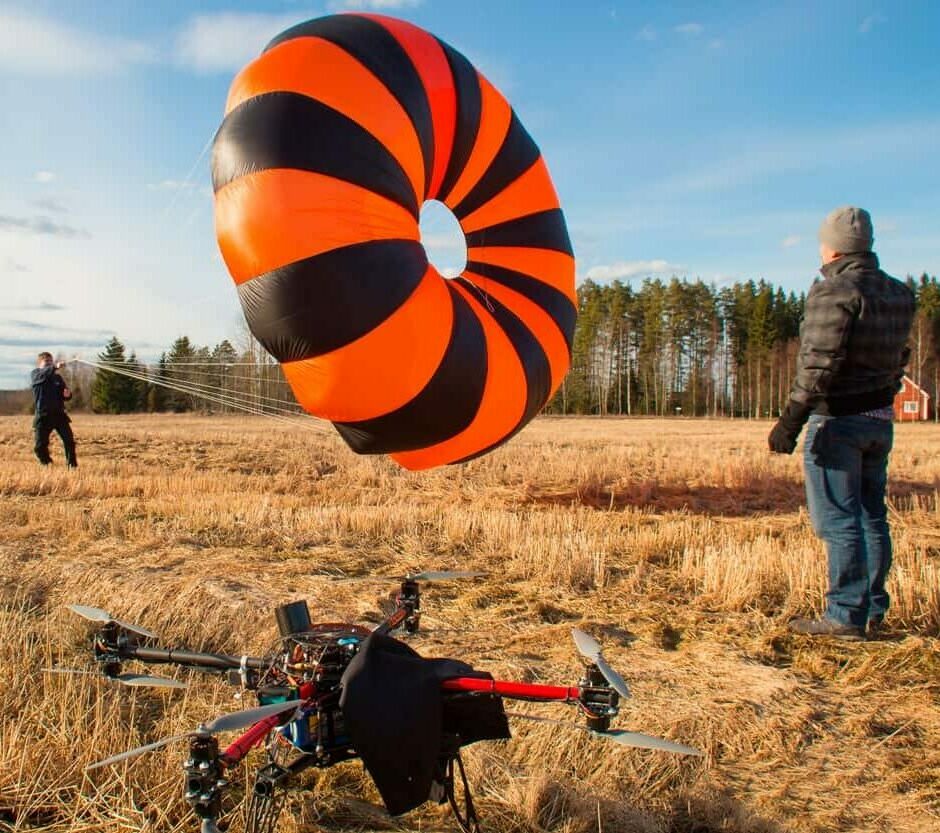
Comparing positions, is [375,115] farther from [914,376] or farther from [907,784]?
[914,376]

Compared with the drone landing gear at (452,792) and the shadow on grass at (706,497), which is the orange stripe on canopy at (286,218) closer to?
the drone landing gear at (452,792)

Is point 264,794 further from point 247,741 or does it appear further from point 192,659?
point 192,659

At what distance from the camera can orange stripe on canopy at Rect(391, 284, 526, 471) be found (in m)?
4.36

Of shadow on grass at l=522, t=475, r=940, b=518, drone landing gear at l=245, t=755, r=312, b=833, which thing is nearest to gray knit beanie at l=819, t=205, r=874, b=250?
drone landing gear at l=245, t=755, r=312, b=833

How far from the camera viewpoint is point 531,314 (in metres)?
4.74

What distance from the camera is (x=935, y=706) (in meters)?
3.07

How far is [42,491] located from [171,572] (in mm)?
4497

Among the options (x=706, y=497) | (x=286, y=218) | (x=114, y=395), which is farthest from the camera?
(x=114, y=395)

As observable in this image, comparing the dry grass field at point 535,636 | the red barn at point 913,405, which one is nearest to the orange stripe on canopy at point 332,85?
the dry grass field at point 535,636

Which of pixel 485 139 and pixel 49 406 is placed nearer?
pixel 485 139

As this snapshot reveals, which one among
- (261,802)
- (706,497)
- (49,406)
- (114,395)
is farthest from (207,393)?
(114,395)

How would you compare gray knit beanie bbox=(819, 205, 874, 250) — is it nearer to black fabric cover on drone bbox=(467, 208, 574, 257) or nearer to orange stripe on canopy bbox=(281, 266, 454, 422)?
black fabric cover on drone bbox=(467, 208, 574, 257)

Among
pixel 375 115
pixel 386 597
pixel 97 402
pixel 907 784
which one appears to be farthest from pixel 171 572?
pixel 97 402

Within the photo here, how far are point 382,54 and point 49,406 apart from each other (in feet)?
29.7
